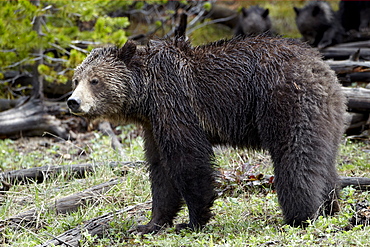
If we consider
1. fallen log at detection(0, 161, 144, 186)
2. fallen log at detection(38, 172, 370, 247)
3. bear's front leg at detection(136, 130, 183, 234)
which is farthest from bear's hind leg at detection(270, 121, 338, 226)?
fallen log at detection(0, 161, 144, 186)

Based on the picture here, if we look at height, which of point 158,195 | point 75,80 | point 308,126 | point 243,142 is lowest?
point 158,195

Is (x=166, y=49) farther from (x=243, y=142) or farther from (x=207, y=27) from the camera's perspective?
(x=207, y=27)

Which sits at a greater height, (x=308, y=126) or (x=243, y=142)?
(x=308, y=126)

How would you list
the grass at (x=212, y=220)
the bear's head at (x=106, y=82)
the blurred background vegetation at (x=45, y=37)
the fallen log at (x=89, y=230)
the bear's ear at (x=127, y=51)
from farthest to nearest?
the blurred background vegetation at (x=45, y=37) < the bear's ear at (x=127, y=51) < the bear's head at (x=106, y=82) < the fallen log at (x=89, y=230) < the grass at (x=212, y=220)

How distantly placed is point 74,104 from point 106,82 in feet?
1.54

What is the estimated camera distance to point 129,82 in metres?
5.26

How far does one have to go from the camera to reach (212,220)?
220 inches

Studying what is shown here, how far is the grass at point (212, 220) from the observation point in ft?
14.9

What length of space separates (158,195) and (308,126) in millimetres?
1830

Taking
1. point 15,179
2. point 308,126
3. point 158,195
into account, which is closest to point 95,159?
point 15,179

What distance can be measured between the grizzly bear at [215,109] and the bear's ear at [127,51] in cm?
1

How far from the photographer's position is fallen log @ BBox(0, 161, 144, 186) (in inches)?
280

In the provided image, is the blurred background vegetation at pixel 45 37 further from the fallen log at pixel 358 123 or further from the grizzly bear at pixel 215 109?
the grizzly bear at pixel 215 109

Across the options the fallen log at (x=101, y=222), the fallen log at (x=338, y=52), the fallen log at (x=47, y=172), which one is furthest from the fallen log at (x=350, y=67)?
the fallen log at (x=47, y=172)
